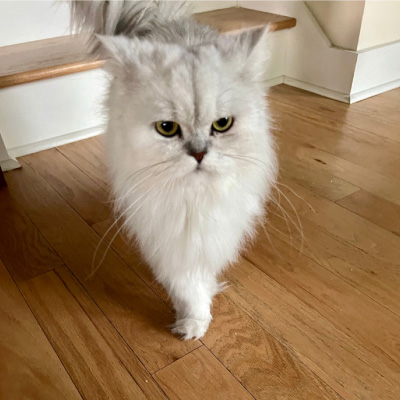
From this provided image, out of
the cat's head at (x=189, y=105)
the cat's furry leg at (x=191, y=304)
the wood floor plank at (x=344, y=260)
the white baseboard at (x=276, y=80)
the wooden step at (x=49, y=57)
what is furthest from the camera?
the white baseboard at (x=276, y=80)

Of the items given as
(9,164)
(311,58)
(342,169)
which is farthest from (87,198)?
(311,58)

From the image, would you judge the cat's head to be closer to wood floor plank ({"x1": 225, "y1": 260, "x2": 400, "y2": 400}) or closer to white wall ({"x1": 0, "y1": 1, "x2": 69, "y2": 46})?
wood floor plank ({"x1": 225, "y1": 260, "x2": 400, "y2": 400})

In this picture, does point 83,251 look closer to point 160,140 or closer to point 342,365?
point 160,140

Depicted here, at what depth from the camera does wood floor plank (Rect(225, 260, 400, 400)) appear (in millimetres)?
909

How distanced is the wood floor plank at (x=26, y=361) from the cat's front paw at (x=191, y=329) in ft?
0.88

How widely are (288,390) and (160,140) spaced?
23.6 inches

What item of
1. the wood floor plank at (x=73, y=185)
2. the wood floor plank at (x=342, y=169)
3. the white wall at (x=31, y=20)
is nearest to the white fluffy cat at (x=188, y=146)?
the wood floor plank at (x=73, y=185)

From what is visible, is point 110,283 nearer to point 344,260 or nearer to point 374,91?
point 344,260

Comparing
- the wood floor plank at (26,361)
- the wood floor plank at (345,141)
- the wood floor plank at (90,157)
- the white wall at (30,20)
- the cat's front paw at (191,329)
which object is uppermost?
the white wall at (30,20)

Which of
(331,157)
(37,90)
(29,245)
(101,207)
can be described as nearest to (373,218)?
(331,157)

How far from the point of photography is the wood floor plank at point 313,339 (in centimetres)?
91

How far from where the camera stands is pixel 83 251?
132 cm

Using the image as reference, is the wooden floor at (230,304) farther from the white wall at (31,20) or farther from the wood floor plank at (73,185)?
the white wall at (31,20)

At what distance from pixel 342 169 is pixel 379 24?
94 cm
